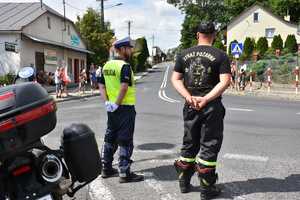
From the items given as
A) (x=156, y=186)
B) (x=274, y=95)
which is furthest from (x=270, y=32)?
(x=156, y=186)

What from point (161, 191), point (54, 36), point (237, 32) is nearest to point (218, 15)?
point (237, 32)

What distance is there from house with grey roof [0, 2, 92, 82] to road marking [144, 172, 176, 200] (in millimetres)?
21969

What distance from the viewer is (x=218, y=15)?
82.0 metres

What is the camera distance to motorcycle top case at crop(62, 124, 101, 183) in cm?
365

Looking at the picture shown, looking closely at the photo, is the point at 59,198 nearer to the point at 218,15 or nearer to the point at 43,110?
the point at 43,110

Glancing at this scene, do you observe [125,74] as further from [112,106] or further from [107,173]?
[107,173]

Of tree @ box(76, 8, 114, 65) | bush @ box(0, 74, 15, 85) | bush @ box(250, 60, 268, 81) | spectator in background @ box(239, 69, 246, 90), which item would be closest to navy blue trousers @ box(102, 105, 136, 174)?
bush @ box(0, 74, 15, 85)

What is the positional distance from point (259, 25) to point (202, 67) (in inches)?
2577

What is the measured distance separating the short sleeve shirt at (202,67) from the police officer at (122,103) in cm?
86

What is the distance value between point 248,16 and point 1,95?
67.8 m

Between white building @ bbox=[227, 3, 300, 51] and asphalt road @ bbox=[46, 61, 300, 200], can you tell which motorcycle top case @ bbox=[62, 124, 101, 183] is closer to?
asphalt road @ bbox=[46, 61, 300, 200]

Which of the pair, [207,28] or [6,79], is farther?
[6,79]

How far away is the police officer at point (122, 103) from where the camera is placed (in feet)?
18.8

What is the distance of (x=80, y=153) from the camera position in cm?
368
